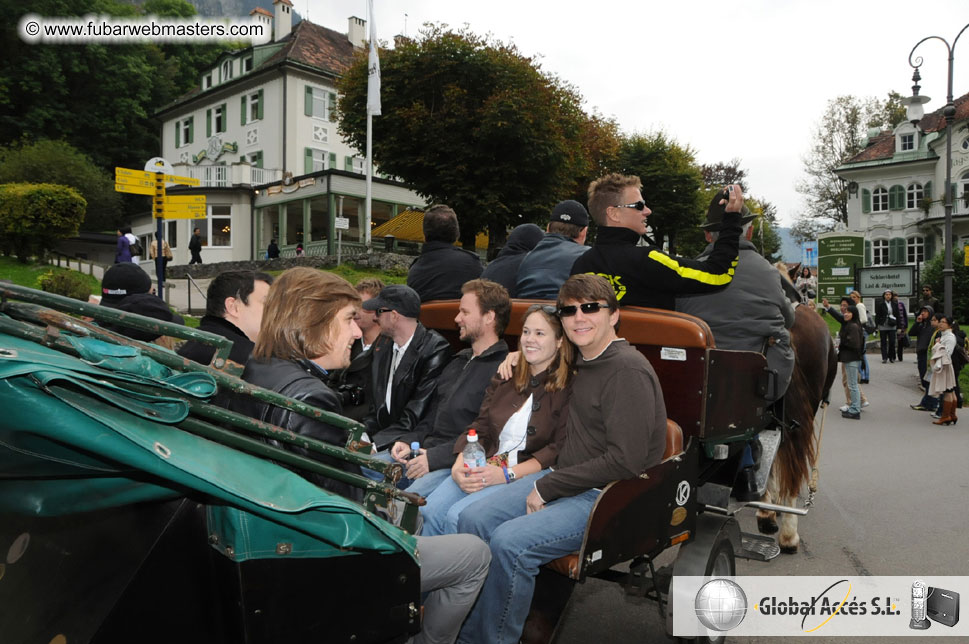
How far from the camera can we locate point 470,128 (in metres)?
25.8

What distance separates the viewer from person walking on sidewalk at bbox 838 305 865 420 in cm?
1151

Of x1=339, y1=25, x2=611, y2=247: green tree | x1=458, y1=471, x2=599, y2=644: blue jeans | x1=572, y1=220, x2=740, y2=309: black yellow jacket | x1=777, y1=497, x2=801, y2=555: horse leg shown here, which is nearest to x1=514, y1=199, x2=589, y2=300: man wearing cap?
x1=572, y1=220, x2=740, y2=309: black yellow jacket

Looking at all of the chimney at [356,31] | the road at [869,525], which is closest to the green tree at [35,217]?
the chimney at [356,31]

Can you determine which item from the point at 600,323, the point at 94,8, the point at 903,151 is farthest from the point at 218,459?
the point at 94,8

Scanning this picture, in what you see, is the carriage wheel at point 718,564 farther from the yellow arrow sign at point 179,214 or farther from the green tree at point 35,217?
the green tree at point 35,217

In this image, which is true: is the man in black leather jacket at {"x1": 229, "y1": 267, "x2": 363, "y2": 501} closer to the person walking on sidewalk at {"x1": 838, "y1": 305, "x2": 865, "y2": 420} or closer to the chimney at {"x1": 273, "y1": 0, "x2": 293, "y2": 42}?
the person walking on sidewalk at {"x1": 838, "y1": 305, "x2": 865, "y2": 420}

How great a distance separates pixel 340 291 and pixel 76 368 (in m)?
1.24

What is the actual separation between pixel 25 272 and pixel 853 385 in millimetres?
23453

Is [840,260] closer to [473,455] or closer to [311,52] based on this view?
[473,455]

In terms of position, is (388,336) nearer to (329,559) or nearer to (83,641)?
(329,559)

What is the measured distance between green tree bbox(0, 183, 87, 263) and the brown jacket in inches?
1000

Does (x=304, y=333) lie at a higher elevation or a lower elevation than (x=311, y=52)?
lower

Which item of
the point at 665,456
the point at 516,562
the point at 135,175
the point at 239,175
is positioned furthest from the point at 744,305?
the point at 239,175

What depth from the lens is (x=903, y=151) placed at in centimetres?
4472
